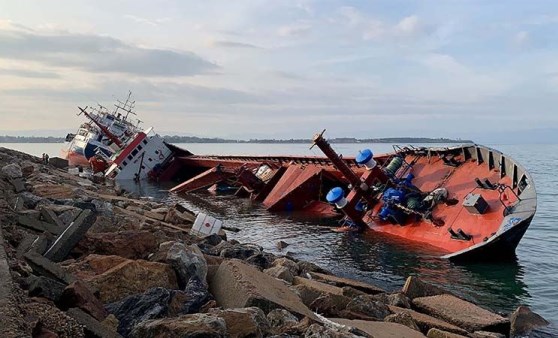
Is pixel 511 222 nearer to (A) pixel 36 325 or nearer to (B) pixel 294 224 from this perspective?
(B) pixel 294 224

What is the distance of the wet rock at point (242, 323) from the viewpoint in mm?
4062

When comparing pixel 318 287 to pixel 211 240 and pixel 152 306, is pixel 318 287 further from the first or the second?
pixel 211 240

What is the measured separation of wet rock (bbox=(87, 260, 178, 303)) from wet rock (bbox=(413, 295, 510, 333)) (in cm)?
378

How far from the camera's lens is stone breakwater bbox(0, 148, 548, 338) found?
3850 millimetres

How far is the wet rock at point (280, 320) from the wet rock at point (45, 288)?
181cm

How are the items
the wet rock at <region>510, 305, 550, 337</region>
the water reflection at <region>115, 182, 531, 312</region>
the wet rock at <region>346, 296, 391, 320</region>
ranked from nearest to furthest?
the wet rock at <region>346, 296, 391, 320</region>, the wet rock at <region>510, 305, 550, 337</region>, the water reflection at <region>115, 182, 531, 312</region>

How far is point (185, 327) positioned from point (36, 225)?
13.1 ft

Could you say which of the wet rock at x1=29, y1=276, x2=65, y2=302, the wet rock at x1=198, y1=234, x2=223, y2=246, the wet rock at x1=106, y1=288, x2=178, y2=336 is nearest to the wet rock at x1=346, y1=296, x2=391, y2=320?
the wet rock at x1=106, y1=288, x2=178, y2=336

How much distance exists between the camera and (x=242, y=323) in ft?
13.5

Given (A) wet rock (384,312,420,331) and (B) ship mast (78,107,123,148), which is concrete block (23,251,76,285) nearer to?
(A) wet rock (384,312,420,331)

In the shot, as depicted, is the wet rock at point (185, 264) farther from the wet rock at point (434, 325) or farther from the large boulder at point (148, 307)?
the wet rock at point (434, 325)

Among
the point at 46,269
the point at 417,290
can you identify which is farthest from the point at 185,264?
the point at 417,290

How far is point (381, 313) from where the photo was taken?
6.24 metres

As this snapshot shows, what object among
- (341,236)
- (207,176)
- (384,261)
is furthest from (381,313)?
(207,176)
